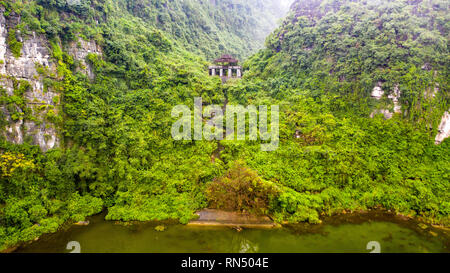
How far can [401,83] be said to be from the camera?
19.5m

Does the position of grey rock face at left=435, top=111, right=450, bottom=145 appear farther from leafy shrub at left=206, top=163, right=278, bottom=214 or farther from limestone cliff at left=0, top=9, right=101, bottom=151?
limestone cliff at left=0, top=9, right=101, bottom=151

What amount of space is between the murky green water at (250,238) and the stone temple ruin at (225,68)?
21.0 metres

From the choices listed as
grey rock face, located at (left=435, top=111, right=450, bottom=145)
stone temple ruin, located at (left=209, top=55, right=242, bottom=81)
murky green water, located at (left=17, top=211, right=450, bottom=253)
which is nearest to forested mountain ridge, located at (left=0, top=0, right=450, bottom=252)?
grey rock face, located at (left=435, top=111, right=450, bottom=145)

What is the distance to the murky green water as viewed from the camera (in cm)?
1255

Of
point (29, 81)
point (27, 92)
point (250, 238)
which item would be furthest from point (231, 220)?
point (29, 81)

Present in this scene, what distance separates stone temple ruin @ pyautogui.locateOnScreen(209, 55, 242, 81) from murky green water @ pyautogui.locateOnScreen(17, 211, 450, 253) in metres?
21.0

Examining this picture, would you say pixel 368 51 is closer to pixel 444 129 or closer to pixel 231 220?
pixel 444 129

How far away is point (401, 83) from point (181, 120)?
18.8 m

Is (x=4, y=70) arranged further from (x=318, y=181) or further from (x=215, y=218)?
(x=318, y=181)

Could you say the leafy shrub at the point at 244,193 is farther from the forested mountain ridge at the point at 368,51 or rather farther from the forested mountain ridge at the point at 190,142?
the forested mountain ridge at the point at 368,51

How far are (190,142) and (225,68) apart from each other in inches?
589

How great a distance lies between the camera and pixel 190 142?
19094mm

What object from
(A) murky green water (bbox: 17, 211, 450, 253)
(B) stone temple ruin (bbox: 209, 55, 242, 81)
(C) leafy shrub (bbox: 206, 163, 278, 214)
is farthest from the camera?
(B) stone temple ruin (bbox: 209, 55, 242, 81)

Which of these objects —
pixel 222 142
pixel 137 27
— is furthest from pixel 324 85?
pixel 137 27
